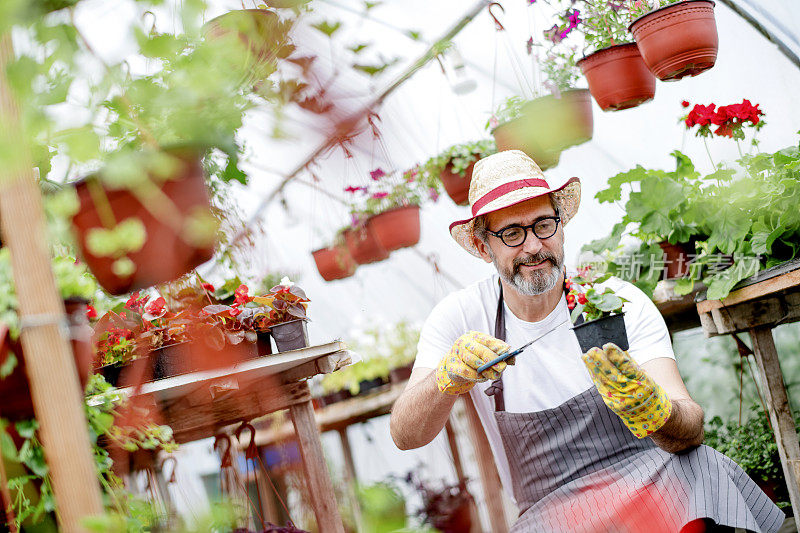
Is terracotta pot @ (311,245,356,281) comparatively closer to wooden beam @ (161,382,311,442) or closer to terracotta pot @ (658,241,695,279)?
terracotta pot @ (658,241,695,279)

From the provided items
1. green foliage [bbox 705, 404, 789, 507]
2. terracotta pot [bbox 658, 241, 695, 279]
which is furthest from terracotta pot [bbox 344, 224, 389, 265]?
green foliage [bbox 705, 404, 789, 507]

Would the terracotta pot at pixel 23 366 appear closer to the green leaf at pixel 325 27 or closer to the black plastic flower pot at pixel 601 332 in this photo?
the green leaf at pixel 325 27

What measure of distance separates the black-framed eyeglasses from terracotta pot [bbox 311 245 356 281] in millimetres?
2523

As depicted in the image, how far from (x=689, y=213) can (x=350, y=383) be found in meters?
2.91

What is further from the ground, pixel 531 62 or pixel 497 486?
pixel 531 62

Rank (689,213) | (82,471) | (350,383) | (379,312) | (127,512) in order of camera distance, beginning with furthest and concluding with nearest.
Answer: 1. (379,312)
2. (350,383)
3. (689,213)
4. (127,512)
5. (82,471)

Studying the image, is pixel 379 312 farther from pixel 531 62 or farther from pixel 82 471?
pixel 82 471

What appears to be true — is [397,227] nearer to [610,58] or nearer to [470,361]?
[610,58]

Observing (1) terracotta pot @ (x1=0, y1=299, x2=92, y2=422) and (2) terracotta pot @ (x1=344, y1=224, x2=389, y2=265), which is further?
(2) terracotta pot @ (x1=344, y1=224, x2=389, y2=265)

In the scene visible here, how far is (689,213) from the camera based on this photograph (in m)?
3.08

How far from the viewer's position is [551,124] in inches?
132

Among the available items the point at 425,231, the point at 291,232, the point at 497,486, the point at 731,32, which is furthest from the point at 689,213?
the point at 291,232

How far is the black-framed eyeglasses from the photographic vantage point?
230 centimetres

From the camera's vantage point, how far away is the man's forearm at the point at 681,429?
74.9 inches
